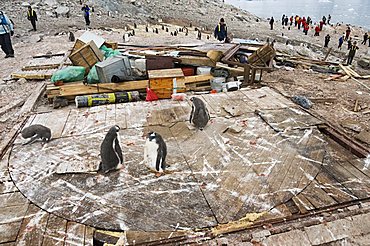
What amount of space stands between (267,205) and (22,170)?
382cm

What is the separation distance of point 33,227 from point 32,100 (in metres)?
4.71

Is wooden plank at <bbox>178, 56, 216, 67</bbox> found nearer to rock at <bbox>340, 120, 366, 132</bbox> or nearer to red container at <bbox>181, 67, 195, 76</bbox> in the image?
red container at <bbox>181, 67, 195, 76</bbox>

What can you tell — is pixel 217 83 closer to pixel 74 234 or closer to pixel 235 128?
pixel 235 128

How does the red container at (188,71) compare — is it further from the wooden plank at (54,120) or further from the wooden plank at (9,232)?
the wooden plank at (9,232)

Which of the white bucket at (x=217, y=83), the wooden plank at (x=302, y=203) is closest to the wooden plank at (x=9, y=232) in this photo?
the wooden plank at (x=302, y=203)

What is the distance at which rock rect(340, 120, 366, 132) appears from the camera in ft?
20.1

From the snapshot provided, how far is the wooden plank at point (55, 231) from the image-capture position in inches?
130

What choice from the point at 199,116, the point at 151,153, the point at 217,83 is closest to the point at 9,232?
the point at 151,153

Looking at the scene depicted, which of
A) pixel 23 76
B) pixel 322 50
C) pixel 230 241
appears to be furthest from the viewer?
pixel 322 50

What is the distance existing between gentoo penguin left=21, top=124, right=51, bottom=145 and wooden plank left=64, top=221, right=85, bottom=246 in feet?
7.45

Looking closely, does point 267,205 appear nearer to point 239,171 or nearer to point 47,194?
point 239,171

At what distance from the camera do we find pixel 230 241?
3338 mm

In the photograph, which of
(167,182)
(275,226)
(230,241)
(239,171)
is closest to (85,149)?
(167,182)

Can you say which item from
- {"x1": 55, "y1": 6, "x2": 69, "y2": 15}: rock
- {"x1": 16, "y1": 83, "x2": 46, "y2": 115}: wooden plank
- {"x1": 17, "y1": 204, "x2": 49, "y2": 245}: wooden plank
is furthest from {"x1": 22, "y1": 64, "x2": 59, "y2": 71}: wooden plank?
{"x1": 55, "y1": 6, "x2": 69, "y2": 15}: rock
